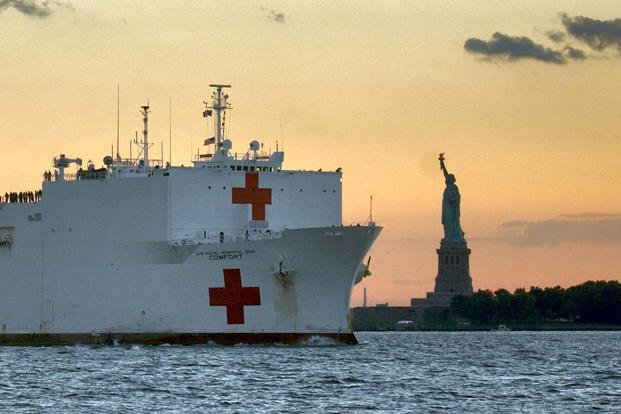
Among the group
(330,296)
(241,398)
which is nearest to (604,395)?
(241,398)

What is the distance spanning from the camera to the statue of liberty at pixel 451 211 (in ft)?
490

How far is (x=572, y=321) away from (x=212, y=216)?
8240 cm

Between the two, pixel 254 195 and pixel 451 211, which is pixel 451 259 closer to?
pixel 451 211

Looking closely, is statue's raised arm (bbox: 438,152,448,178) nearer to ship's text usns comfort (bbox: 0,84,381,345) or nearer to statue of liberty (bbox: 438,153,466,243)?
statue of liberty (bbox: 438,153,466,243)

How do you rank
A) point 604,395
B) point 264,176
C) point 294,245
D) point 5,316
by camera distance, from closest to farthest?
point 604,395 → point 294,245 → point 264,176 → point 5,316

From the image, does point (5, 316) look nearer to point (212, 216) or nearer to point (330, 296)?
point (212, 216)

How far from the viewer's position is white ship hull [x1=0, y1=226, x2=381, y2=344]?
53.7 m

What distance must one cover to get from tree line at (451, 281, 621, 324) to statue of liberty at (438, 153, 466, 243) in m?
8.94

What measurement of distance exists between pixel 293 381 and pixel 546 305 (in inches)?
3757

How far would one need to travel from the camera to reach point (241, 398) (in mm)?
39375

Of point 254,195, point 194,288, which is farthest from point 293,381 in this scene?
point 254,195

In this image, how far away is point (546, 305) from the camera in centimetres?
13662

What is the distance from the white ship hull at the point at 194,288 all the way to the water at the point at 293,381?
2.30 ft

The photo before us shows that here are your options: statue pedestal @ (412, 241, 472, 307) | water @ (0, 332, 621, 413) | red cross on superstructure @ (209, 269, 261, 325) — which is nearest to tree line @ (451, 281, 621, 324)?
statue pedestal @ (412, 241, 472, 307)
